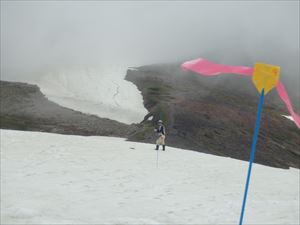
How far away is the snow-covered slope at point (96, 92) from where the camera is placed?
53.5 m

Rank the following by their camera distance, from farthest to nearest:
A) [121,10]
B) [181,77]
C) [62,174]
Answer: [121,10], [181,77], [62,174]

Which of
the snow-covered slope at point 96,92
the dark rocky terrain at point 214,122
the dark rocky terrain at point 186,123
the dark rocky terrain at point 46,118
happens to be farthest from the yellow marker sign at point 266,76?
the snow-covered slope at point 96,92

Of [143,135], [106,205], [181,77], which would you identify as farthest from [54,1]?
[106,205]

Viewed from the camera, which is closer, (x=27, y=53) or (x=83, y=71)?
(x=83, y=71)

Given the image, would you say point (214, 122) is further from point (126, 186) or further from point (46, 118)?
point (126, 186)

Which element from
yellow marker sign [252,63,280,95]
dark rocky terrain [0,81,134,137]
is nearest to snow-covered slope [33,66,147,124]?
dark rocky terrain [0,81,134,137]

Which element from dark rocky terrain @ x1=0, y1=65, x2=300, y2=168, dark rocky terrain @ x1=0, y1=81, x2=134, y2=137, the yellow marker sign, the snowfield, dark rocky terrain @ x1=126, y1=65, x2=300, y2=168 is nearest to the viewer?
the yellow marker sign

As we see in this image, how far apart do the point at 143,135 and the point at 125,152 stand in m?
10.2

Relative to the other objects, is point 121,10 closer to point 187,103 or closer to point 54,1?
point 54,1

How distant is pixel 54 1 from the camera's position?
152 m

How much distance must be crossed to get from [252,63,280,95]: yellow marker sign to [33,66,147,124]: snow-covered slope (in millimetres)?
40195

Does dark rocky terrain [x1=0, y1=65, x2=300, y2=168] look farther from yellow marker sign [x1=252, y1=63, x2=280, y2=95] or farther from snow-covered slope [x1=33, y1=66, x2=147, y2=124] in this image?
yellow marker sign [x1=252, y1=63, x2=280, y2=95]

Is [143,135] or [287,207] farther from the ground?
[287,207]

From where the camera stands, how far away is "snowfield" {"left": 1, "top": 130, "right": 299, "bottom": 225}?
45.8ft
